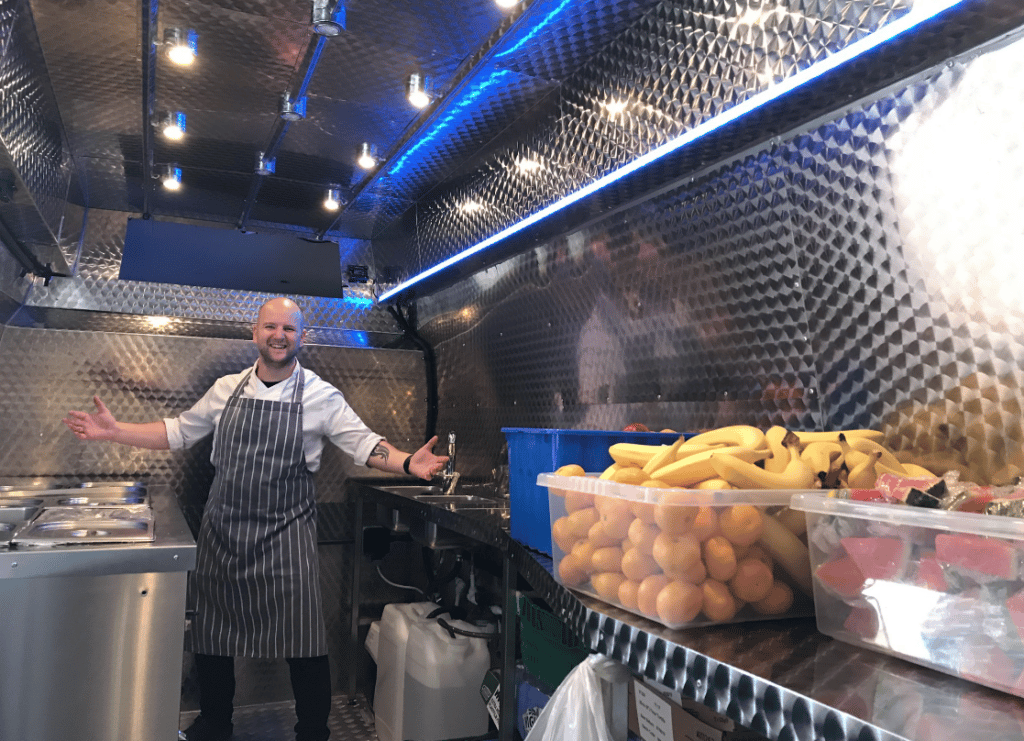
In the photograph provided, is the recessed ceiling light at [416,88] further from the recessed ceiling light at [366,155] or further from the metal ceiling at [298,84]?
the recessed ceiling light at [366,155]

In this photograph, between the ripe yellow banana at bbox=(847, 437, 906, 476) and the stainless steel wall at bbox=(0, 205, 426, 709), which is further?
the stainless steel wall at bbox=(0, 205, 426, 709)

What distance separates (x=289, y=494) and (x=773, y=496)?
2.57 meters

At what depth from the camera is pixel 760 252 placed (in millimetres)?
2012

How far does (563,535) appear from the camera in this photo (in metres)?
1.52

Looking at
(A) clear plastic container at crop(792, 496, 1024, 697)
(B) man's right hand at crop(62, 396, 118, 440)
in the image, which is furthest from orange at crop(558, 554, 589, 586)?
(B) man's right hand at crop(62, 396, 118, 440)

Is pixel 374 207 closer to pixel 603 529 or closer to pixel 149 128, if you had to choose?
pixel 149 128

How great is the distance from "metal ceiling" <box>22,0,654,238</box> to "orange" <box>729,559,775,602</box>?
161cm

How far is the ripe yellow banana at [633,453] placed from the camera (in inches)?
59.6

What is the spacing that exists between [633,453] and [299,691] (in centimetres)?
244

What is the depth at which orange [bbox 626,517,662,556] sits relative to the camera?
124cm

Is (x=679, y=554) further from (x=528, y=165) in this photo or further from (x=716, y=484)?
(x=528, y=165)

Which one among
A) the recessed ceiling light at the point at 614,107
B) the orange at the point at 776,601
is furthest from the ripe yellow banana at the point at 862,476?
the recessed ceiling light at the point at 614,107

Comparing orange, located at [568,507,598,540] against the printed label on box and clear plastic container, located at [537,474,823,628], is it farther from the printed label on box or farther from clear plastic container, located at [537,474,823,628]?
the printed label on box

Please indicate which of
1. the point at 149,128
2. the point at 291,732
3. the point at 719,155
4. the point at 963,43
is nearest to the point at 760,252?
the point at 719,155
